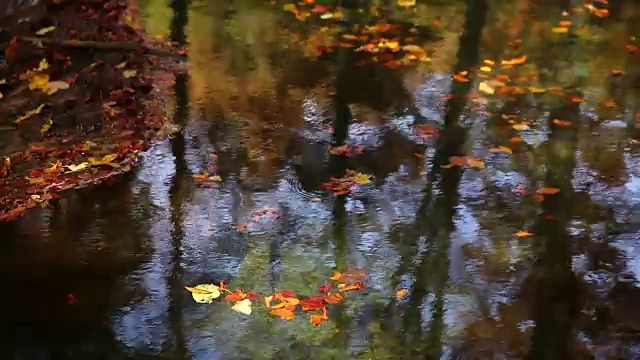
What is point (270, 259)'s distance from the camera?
150 inches

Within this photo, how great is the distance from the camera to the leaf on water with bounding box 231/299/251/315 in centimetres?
341

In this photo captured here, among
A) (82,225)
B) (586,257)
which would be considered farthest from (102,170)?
(586,257)

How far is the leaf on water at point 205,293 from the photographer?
3.49 m

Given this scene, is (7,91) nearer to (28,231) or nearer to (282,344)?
(28,231)

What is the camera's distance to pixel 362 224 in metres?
4.11

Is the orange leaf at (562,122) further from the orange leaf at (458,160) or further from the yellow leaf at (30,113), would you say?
the yellow leaf at (30,113)

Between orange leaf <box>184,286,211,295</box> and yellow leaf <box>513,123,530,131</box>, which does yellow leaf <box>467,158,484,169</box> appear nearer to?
yellow leaf <box>513,123,530,131</box>

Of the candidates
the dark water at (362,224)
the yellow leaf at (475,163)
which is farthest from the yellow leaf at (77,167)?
the yellow leaf at (475,163)

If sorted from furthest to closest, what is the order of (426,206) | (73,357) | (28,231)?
(426,206)
(28,231)
(73,357)

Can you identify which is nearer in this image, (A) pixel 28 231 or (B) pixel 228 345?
(B) pixel 228 345

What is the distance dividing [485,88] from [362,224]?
2424mm

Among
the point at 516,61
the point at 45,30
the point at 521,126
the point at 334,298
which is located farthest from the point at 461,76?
the point at 45,30

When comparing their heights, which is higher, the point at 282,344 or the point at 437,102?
the point at 437,102

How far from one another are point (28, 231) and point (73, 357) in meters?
1.15
